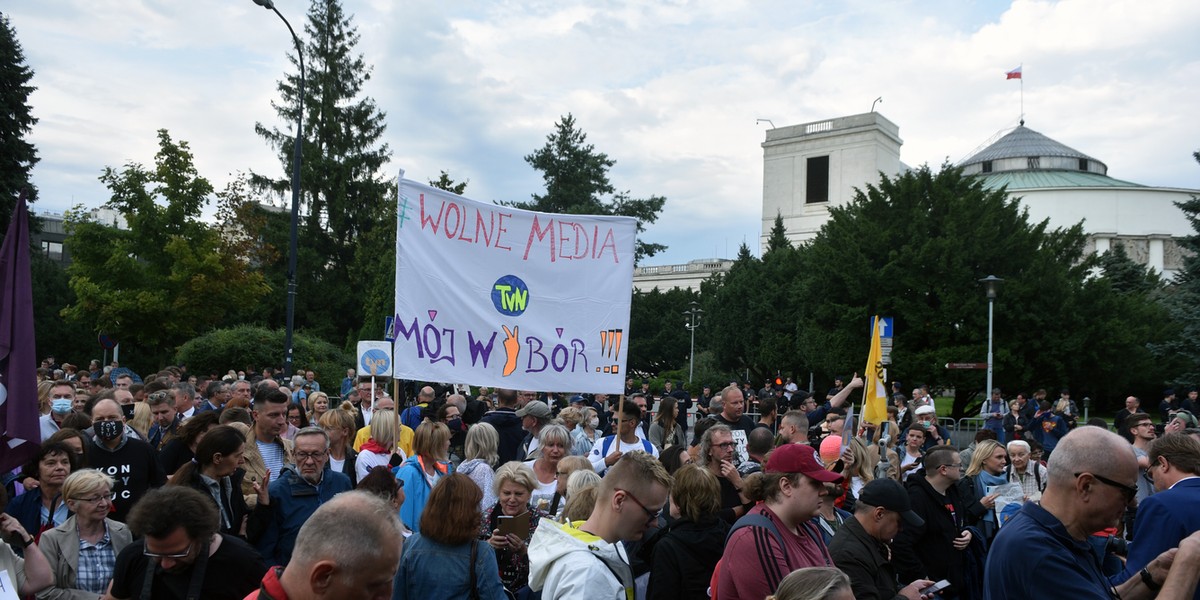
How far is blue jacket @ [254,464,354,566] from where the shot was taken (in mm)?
5727

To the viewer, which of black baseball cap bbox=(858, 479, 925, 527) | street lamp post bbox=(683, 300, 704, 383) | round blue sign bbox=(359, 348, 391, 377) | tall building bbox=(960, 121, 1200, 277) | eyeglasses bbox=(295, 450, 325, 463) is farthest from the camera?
tall building bbox=(960, 121, 1200, 277)

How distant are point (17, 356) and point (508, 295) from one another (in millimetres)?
3371

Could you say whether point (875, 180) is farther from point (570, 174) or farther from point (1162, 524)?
point (1162, 524)

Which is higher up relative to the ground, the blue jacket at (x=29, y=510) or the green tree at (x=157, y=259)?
the green tree at (x=157, y=259)

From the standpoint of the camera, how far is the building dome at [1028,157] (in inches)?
3551

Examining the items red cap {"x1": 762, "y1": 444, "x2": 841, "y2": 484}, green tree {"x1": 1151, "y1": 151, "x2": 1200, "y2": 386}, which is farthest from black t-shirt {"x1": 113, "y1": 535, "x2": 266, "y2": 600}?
green tree {"x1": 1151, "y1": 151, "x2": 1200, "y2": 386}

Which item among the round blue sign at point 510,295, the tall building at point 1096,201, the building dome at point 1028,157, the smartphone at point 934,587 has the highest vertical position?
the building dome at point 1028,157

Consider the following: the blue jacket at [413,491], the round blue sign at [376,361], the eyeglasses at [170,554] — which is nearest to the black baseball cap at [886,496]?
the blue jacket at [413,491]

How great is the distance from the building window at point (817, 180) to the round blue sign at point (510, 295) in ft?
237

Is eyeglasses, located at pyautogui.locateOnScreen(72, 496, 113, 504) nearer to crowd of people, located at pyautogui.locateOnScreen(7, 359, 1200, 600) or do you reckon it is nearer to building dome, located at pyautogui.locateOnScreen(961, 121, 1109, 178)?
crowd of people, located at pyautogui.locateOnScreen(7, 359, 1200, 600)

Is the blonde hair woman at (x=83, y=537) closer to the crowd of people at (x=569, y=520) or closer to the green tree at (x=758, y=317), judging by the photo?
the crowd of people at (x=569, y=520)

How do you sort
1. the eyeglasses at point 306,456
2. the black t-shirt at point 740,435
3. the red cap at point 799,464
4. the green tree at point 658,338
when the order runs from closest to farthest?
the red cap at point 799,464 < the eyeglasses at point 306,456 < the black t-shirt at point 740,435 < the green tree at point 658,338

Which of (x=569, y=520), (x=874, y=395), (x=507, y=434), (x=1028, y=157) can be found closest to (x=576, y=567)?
(x=569, y=520)

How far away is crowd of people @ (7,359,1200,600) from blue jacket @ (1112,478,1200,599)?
0.01 metres
